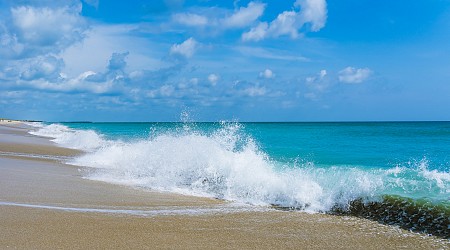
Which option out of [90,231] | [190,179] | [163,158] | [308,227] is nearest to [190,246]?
[90,231]

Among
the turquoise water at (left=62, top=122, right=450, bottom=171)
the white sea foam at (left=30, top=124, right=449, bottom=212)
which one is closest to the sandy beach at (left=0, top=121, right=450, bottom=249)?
the white sea foam at (left=30, top=124, right=449, bottom=212)

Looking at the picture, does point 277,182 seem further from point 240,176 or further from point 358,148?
point 358,148

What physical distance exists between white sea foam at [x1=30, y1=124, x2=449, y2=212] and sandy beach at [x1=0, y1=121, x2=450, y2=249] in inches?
41.0

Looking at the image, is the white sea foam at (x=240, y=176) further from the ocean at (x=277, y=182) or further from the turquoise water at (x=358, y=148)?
the turquoise water at (x=358, y=148)

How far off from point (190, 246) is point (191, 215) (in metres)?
2.00

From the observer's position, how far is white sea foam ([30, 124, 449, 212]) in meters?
9.54

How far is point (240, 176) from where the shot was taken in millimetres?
11391

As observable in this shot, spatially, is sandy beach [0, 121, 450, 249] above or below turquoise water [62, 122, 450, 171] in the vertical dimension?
below

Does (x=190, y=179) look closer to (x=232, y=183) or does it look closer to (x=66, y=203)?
(x=232, y=183)

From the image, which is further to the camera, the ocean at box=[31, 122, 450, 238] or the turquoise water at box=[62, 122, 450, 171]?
the turquoise water at box=[62, 122, 450, 171]

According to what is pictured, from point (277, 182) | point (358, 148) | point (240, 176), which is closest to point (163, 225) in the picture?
point (277, 182)

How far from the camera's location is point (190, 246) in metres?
5.91

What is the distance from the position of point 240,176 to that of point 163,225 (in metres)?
4.60

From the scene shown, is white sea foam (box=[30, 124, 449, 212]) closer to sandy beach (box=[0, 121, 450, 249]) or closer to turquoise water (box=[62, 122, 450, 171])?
sandy beach (box=[0, 121, 450, 249])
